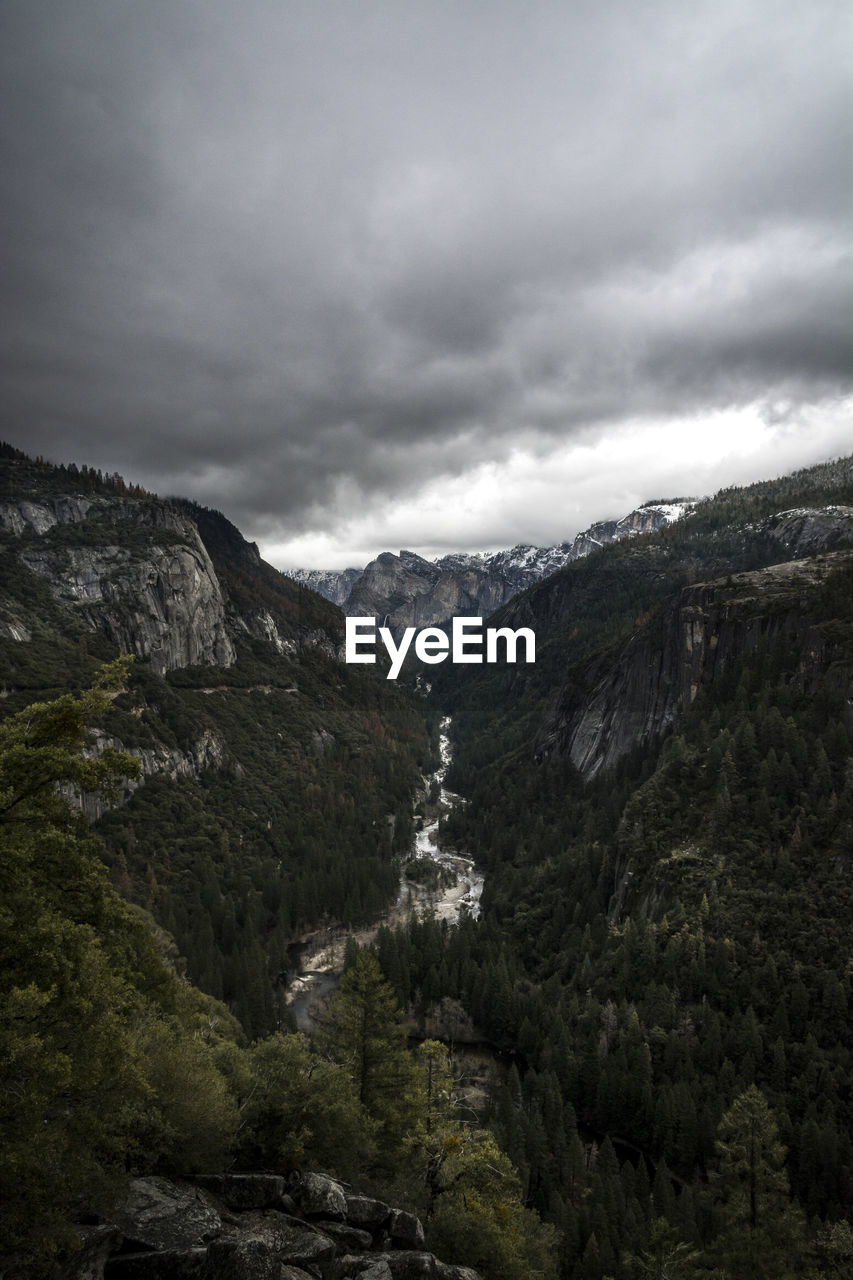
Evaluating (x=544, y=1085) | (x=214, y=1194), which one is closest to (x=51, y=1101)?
(x=214, y=1194)

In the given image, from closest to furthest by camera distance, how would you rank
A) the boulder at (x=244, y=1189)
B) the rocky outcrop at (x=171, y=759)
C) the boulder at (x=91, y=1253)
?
the boulder at (x=91, y=1253), the boulder at (x=244, y=1189), the rocky outcrop at (x=171, y=759)

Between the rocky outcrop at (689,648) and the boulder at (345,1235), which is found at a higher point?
the rocky outcrop at (689,648)

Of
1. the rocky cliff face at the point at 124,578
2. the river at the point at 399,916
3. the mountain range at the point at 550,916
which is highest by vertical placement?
the rocky cliff face at the point at 124,578

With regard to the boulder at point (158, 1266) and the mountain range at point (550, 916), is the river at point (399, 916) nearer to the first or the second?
the mountain range at point (550, 916)

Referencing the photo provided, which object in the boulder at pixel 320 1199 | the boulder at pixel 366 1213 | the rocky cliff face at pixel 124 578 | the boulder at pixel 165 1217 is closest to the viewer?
the boulder at pixel 165 1217

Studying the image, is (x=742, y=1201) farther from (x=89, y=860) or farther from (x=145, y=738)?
(x=145, y=738)

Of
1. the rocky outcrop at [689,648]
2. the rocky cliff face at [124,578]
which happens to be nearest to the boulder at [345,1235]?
the rocky outcrop at [689,648]

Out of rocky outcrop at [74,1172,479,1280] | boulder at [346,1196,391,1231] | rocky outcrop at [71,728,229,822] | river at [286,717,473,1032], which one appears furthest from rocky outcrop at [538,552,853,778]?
rocky outcrop at [74,1172,479,1280]
